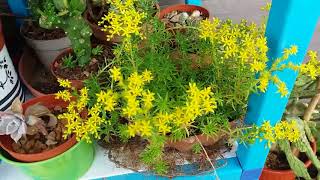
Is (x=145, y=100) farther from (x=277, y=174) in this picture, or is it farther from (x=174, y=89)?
(x=277, y=174)

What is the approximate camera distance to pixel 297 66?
651 millimetres

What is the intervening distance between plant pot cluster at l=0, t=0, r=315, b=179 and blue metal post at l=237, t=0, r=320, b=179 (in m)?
0.03

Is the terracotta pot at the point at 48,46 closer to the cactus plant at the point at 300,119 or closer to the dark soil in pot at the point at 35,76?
the dark soil in pot at the point at 35,76

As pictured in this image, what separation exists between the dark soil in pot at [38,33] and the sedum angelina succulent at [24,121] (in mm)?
306

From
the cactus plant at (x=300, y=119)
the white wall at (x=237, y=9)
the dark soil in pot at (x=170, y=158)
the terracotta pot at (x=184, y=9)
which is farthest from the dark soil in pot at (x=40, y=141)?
the white wall at (x=237, y=9)

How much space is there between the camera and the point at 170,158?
2.81 feet

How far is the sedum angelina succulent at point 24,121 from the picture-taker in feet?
2.48

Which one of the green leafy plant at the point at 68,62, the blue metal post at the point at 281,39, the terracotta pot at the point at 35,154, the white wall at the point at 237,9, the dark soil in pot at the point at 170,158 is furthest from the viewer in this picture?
the white wall at the point at 237,9

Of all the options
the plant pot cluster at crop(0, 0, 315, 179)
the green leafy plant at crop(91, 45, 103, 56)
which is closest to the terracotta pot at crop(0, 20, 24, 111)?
the plant pot cluster at crop(0, 0, 315, 179)

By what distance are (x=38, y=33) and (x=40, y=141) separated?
0.41 meters

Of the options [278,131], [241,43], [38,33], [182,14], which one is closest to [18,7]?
[38,33]

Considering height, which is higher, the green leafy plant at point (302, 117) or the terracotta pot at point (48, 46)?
the terracotta pot at point (48, 46)

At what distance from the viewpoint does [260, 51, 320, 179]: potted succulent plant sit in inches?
41.6

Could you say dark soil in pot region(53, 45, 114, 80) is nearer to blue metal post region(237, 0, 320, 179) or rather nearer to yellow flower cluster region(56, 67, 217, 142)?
yellow flower cluster region(56, 67, 217, 142)
